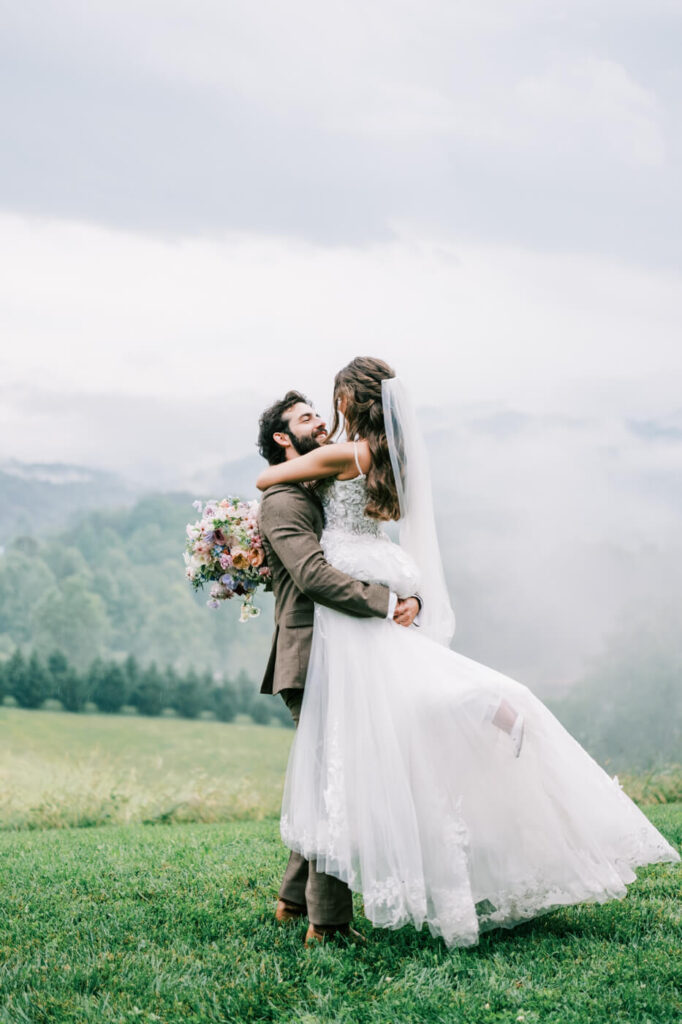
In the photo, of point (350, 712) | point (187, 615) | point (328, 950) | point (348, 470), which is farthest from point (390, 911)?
point (187, 615)

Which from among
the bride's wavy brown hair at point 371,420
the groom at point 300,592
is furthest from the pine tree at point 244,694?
the bride's wavy brown hair at point 371,420

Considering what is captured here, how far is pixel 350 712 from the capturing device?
186 inches

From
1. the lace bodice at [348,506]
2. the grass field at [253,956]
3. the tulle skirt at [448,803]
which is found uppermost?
the lace bodice at [348,506]

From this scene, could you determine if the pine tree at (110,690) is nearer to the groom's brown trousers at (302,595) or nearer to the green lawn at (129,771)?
the green lawn at (129,771)

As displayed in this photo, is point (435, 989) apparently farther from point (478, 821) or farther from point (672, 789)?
point (672, 789)

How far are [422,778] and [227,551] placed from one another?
1.58 meters

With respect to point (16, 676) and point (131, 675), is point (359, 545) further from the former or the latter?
point (16, 676)

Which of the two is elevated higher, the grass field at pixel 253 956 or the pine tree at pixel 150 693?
the grass field at pixel 253 956

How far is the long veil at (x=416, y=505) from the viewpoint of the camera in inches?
192

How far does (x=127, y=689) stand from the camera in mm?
21156

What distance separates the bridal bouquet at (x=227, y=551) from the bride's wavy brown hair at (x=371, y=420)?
662mm

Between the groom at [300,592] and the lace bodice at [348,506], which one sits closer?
the groom at [300,592]

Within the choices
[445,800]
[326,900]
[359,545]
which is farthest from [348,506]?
[326,900]

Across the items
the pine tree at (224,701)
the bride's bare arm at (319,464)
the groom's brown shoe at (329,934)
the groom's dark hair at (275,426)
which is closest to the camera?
the groom's brown shoe at (329,934)
